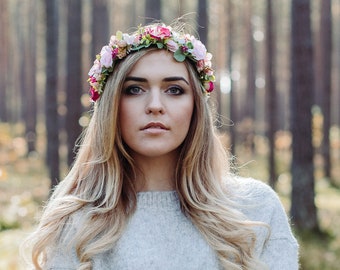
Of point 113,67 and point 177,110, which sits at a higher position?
point 113,67

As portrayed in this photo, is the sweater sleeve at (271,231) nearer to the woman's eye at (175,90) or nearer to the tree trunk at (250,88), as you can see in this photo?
the woman's eye at (175,90)

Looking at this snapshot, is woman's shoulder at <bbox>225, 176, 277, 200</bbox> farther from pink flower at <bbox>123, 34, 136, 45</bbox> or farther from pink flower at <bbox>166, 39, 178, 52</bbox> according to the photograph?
pink flower at <bbox>123, 34, 136, 45</bbox>

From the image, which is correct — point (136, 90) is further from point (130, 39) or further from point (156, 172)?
point (156, 172)

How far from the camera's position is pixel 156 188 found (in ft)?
11.3

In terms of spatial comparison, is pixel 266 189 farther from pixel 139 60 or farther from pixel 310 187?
pixel 310 187

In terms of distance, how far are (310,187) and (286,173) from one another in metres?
11.7

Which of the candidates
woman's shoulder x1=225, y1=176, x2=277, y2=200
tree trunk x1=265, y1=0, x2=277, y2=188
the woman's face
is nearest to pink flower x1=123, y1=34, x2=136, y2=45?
the woman's face

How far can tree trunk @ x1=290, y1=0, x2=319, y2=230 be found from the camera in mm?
10555

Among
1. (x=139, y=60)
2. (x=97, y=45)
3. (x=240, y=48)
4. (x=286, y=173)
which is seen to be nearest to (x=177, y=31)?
(x=139, y=60)

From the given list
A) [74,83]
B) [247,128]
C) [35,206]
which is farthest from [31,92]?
[74,83]

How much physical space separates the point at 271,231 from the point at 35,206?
11.1 metres

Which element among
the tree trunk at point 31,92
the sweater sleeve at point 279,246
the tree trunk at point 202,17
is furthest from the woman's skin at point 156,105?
the tree trunk at point 31,92

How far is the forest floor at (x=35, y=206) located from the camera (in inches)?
347

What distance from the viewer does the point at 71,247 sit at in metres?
3.20
